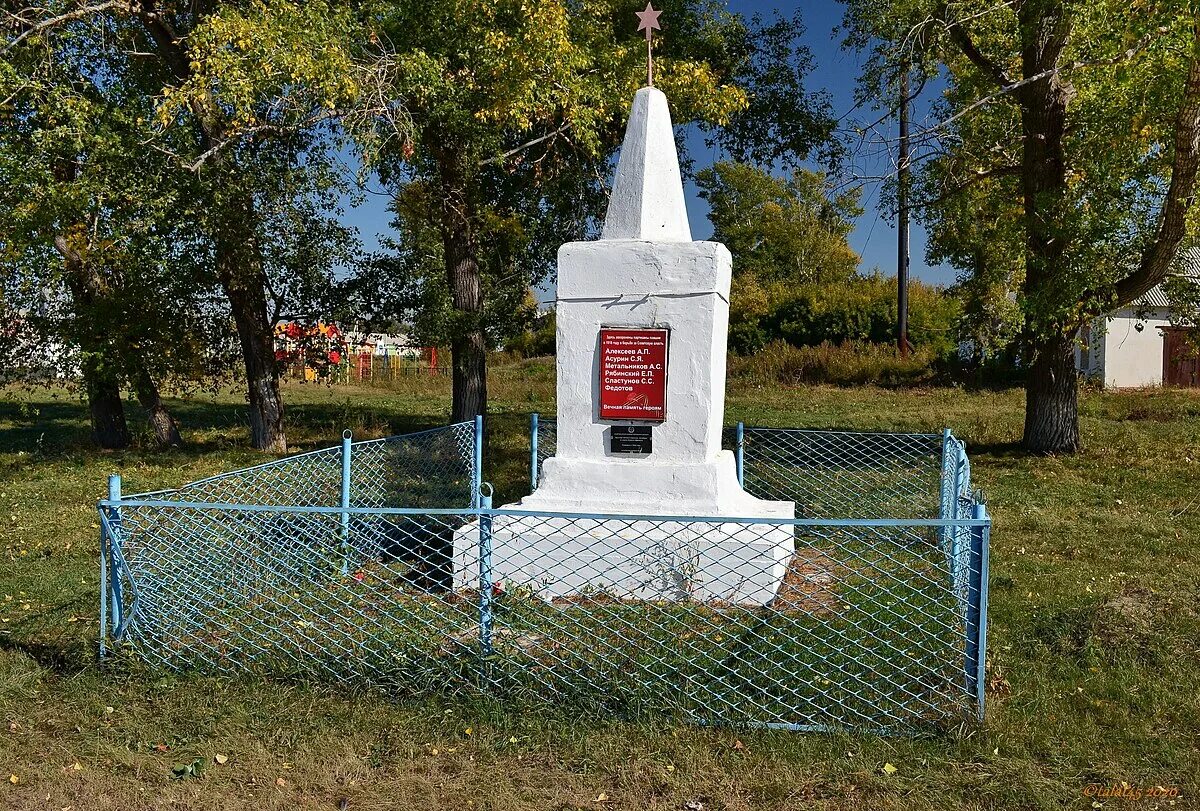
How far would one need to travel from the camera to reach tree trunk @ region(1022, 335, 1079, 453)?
1277 centimetres

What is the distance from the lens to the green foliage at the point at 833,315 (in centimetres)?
2847

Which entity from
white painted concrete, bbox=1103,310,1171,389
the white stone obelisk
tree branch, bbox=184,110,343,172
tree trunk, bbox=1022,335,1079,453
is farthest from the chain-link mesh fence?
white painted concrete, bbox=1103,310,1171,389

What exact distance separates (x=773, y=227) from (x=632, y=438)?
1282 inches

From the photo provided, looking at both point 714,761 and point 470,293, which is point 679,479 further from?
point 470,293

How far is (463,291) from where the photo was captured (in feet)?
43.0

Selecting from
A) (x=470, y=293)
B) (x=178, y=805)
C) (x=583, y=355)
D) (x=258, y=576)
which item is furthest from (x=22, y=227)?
(x=178, y=805)

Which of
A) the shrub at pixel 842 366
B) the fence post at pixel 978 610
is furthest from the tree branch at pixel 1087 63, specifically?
the shrub at pixel 842 366

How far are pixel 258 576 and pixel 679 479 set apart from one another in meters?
2.74

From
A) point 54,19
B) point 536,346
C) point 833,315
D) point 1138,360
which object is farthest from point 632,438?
point 536,346

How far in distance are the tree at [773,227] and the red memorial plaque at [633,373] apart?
30636 millimetres

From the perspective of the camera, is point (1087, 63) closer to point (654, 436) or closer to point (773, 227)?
point (654, 436)

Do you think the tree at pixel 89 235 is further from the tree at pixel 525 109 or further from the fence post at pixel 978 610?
the fence post at pixel 978 610

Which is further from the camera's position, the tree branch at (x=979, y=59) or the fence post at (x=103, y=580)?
the tree branch at (x=979, y=59)

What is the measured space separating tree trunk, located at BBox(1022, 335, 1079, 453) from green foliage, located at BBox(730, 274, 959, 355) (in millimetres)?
14229
